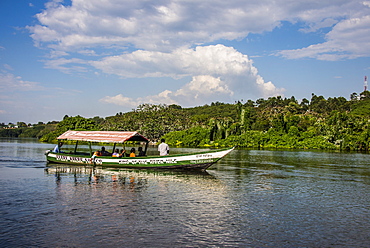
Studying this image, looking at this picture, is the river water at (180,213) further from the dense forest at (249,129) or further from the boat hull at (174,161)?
the dense forest at (249,129)

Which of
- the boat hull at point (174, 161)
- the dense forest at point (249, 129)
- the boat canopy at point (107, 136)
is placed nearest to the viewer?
the boat hull at point (174, 161)

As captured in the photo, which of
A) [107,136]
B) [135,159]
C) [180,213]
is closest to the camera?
[180,213]

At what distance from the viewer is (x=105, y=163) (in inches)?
1234

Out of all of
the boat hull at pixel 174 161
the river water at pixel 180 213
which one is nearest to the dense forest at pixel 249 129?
the boat hull at pixel 174 161

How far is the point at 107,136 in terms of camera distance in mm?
32812

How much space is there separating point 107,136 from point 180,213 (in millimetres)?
19485

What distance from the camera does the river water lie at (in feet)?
38.0

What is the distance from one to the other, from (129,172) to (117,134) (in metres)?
4.89

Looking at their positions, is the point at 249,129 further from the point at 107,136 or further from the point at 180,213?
the point at 180,213

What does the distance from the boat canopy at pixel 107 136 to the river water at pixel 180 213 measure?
24.2 feet

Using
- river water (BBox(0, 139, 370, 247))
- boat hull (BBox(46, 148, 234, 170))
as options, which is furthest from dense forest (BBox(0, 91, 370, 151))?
river water (BBox(0, 139, 370, 247))

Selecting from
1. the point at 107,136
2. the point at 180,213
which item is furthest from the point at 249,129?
the point at 180,213

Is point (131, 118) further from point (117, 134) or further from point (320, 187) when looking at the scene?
point (320, 187)

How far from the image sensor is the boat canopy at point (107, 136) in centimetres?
3162
